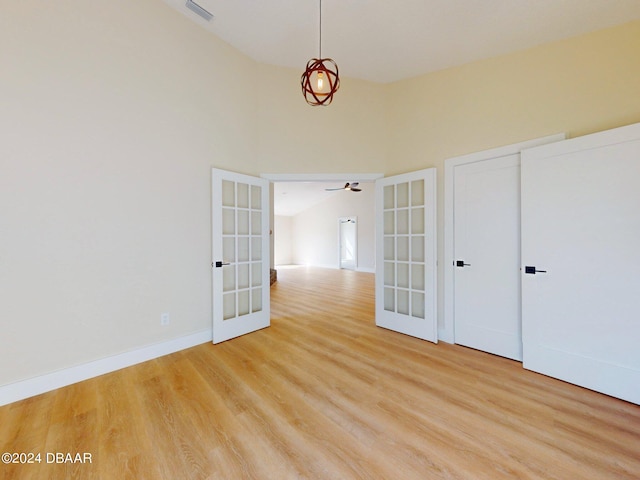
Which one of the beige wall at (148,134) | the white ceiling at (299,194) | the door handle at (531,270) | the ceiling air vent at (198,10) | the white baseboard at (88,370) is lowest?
the white baseboard at (88,370)

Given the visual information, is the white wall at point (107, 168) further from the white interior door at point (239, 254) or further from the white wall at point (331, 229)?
the white wall at point (331, 229)

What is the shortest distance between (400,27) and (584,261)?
2859mm

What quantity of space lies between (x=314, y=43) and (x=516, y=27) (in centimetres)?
208

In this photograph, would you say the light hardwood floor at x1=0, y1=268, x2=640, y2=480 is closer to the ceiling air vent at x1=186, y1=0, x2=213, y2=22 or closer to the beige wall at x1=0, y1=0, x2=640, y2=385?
the beige wall at x1=0, y1=0, x2=640, y2=385

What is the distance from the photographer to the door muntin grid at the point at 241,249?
3246mm

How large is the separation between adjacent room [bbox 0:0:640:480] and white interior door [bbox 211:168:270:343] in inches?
1.3

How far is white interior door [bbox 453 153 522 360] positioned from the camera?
105 inches

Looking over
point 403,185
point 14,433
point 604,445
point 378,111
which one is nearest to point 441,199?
point 403,185

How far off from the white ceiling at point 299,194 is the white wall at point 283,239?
377 millimetres

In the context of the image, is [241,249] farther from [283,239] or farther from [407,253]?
[283,239]

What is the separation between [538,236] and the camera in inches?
95.4

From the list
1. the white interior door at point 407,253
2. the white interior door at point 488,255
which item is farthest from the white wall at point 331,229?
the white interior door at point 488,255

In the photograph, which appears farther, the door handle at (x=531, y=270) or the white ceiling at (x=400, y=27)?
the door handle at (x=531, y=270)

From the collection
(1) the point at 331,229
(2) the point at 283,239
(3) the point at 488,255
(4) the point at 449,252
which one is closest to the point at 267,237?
(4) the point at 449,252
